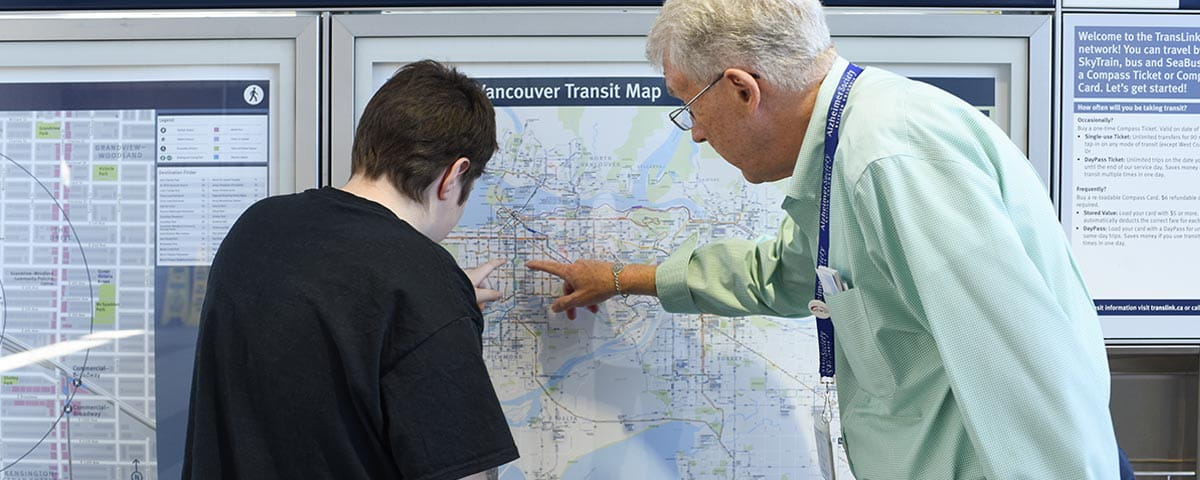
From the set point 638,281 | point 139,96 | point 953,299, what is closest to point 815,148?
point 953,299

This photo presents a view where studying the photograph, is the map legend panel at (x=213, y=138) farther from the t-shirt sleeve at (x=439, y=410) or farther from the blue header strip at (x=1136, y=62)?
the blue header strip at (x=1136, y=62)

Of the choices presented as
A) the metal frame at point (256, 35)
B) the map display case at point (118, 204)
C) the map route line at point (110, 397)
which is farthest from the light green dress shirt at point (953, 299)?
the map route line at point (110, 397)

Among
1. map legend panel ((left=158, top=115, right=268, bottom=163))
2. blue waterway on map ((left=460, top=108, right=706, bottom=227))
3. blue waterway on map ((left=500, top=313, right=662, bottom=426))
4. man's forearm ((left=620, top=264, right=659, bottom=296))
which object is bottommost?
blue waterway on map ((left=500, top=313, right=662, bottom=426))

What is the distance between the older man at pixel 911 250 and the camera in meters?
0.96

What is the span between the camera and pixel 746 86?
4.03ft

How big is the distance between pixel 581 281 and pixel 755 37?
0.67m

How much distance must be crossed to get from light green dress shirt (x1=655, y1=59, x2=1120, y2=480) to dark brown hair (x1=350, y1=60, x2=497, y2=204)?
48 centimetres

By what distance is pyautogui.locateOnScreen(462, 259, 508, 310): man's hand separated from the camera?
1.69 metres

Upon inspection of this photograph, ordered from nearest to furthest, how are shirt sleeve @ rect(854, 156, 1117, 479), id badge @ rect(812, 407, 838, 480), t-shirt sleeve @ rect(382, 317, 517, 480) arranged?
shirt sleeve @ rect(854, 156, 1117, 479), t-shirt sleeve @ rect(382, 317, 517, 480), id badge @ rect(812, 407, 838, 480)

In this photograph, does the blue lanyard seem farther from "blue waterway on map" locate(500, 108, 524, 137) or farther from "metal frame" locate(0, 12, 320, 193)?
"metal frame" locate(0, 12, 320, 193)

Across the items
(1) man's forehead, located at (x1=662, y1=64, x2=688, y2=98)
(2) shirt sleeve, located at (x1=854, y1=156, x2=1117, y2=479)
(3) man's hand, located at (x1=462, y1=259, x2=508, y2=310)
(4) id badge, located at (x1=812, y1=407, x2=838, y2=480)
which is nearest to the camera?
(2) shirt sleeve, located at (x1=854, y1=156, x2=1117, y2=479)

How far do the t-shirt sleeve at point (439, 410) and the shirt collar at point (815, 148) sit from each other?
0.48 m

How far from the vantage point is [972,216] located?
98 centimetres

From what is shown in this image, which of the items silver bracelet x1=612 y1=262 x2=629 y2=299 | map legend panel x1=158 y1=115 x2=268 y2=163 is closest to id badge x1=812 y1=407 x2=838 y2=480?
silver bracelet x1=612 y1=262 x2=629 y2=299
